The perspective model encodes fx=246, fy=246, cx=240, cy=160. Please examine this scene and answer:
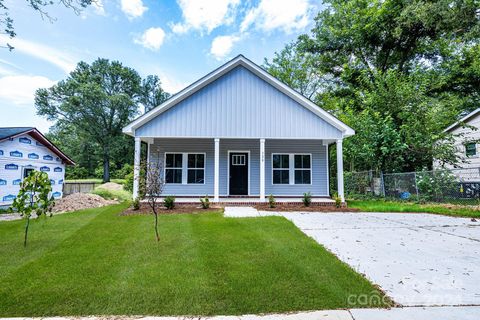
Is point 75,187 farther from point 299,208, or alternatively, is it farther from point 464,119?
point 464,119

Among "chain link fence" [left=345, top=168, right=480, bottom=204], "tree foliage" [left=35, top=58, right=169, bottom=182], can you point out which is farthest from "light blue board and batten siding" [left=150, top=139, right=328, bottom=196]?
"tree foliage" [left=35, top=58, right=169, bottom=182]

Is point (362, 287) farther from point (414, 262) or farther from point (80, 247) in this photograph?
point (80, 247)

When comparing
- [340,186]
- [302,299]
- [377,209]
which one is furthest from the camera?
[340,186]

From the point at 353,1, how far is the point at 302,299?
22180 millimetres

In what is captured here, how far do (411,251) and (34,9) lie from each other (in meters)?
9.80

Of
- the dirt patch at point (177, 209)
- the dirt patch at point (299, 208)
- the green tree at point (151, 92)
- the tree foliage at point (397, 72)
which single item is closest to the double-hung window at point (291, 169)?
the dirt patch at point (299, 208)

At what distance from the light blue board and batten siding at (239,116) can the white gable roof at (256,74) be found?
0.51 ft

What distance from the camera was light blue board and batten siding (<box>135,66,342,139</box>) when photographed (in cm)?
1034

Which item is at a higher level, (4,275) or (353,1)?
(353,1)

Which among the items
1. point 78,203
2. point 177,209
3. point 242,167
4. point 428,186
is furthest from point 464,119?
point 78,203

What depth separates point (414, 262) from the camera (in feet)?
13.2

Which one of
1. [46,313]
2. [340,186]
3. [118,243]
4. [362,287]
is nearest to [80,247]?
[118,243]

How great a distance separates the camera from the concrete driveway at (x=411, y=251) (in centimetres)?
303

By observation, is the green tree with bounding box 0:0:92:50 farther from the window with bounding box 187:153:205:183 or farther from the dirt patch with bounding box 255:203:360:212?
the dirt patch with bounding box 255:203:360:212
